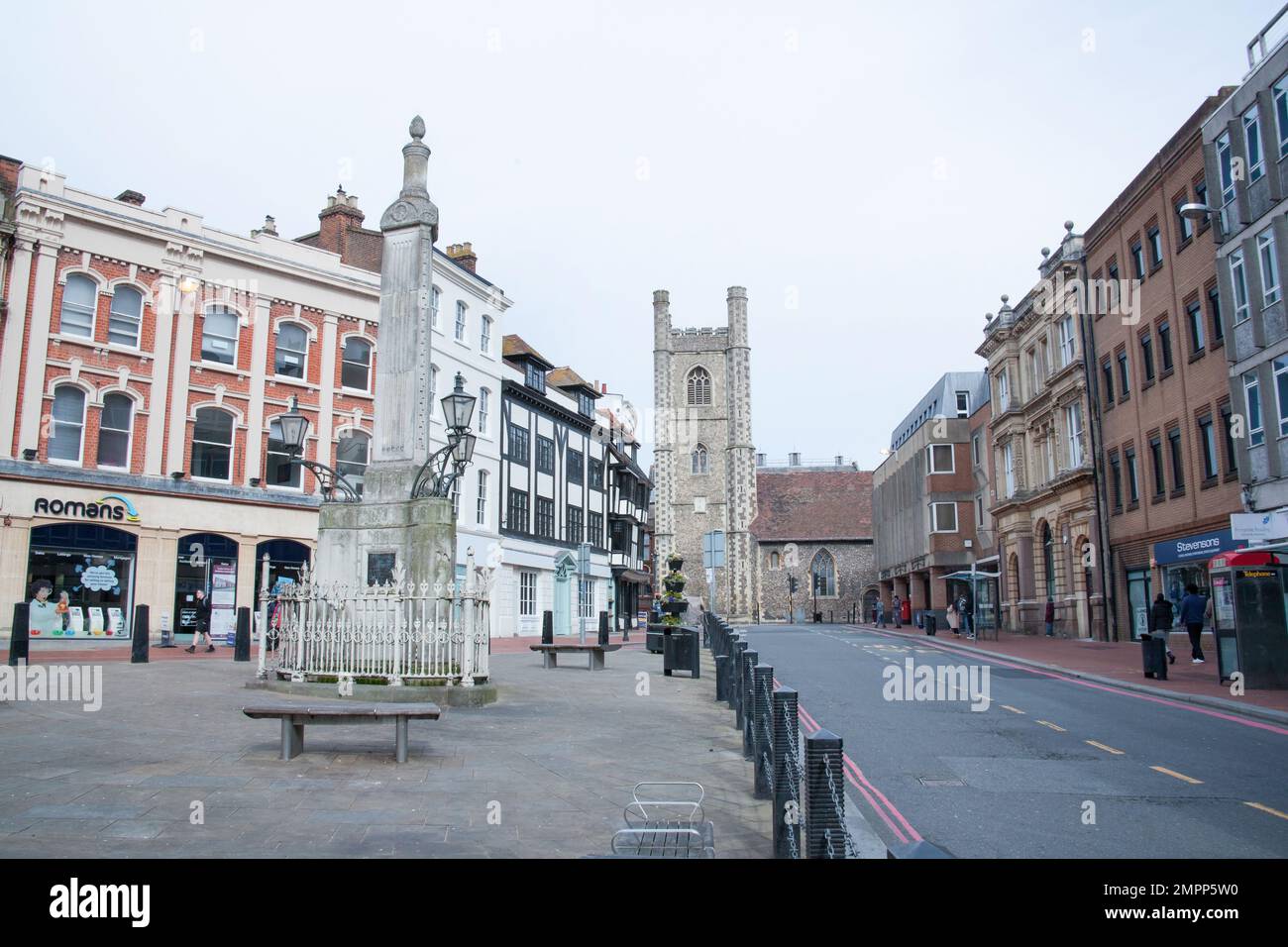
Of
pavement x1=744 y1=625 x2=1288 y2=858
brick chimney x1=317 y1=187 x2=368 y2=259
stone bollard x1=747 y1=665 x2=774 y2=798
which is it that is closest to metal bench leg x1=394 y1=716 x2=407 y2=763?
stone bollard x1=747 y1=665 x2=774 y2=798

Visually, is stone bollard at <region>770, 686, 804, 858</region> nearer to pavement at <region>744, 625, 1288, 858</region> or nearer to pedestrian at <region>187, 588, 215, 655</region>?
pavement at <region>744, 625, 1288, 858</region>

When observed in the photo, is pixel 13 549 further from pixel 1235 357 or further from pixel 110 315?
pixel 1235 357

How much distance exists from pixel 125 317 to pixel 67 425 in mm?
3437

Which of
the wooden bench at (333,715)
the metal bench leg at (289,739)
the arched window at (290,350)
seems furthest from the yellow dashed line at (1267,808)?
the arched window at (290,350)

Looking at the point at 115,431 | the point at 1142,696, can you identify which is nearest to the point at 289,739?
the point at 1142,696

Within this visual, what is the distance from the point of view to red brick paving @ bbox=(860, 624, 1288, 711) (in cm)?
1487

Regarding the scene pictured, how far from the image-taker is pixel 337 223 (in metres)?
33.0

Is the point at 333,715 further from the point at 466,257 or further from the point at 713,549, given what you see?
the point at 466,257

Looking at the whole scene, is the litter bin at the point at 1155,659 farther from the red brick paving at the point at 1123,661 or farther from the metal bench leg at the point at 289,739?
the metal bench leg at the point at 289,739

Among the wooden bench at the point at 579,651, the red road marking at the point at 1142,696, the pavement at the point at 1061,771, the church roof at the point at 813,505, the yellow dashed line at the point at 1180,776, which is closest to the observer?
the pavement at the point at 1061,771

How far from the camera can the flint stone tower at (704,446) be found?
76.0 metres

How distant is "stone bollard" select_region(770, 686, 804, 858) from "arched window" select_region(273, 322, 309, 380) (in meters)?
26.9

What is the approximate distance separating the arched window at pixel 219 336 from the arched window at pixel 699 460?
174 ft

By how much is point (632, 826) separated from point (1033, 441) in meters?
36.6
